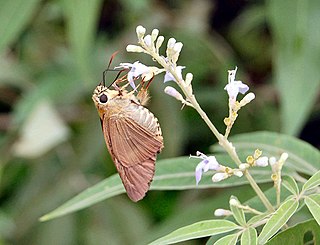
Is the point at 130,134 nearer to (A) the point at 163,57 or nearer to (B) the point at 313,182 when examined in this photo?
(A) the point at 163,57

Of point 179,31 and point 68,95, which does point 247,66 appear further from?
point 68,95

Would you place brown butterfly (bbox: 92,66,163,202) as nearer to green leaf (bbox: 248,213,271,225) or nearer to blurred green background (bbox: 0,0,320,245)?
green leaf (bbox: 248,213,271,225)

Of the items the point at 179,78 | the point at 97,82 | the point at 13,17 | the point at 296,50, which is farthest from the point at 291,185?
the point at 97,82

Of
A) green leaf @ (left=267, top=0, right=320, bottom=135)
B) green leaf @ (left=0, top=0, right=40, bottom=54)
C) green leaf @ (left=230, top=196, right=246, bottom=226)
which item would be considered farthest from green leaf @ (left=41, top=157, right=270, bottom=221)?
green leaf @ (left=0, top=0, right=40, bottom=54)

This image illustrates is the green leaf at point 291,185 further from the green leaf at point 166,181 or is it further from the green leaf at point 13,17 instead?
the green leaf at point 13,17

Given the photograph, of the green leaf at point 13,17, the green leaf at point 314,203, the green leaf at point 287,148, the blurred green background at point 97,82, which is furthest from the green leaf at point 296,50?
the green leaf at point 314,203

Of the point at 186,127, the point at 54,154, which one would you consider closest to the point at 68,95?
the point at 54,154
